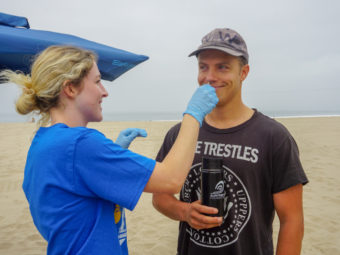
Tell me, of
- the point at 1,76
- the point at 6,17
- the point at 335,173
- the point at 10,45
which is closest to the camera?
the point at 10,45

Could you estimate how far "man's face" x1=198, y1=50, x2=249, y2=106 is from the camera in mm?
1707

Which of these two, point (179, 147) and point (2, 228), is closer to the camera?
point (179, 147)

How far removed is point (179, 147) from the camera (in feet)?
4.18

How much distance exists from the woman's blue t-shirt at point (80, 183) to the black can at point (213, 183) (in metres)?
0.37

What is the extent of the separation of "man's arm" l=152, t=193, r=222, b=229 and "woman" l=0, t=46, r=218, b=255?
12.8 inches

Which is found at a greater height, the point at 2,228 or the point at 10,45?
the point at 10,45

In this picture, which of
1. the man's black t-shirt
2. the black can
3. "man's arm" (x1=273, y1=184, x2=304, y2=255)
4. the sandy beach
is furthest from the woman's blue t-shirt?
the sandy beach

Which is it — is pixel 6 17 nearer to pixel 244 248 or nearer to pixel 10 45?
pixel 10 45

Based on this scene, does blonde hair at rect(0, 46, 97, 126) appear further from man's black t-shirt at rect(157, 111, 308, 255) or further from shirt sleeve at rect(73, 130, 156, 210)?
man's black t-shirt at rect(157, 111, 308, 255)

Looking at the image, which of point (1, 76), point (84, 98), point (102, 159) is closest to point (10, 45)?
point (1, 76)

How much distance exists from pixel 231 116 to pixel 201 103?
0.41 m

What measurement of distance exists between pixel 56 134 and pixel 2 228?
15.0ft

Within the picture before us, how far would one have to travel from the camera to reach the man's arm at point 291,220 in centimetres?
150

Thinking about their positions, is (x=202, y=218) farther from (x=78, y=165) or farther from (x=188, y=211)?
(x=78, y=165)
